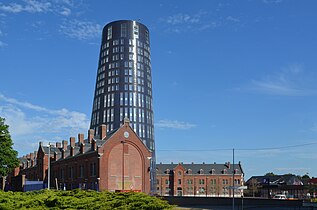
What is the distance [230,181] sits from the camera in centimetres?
14938

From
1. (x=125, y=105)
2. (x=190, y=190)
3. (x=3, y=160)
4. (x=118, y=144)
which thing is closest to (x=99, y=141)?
(x=118, y=144)

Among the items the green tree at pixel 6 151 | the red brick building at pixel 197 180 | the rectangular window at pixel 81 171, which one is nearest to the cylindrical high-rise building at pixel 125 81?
the red brick building at pixel 197 180

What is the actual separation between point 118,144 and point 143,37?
210 feet

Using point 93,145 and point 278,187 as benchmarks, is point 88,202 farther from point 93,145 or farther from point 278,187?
point 278,187

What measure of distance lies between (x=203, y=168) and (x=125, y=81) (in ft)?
157

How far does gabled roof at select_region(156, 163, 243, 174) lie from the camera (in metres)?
151

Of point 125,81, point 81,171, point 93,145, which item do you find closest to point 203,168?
point 125,81

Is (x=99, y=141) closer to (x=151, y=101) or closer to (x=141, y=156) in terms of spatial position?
(x=141, y=156)

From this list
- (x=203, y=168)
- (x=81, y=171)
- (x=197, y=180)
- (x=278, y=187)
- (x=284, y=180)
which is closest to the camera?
(x=81, y=171)

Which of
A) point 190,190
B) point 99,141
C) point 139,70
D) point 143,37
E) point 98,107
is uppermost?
point 143,37

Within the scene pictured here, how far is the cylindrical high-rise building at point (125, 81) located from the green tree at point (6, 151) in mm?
55783

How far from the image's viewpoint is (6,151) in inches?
2498

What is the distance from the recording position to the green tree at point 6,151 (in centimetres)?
6297

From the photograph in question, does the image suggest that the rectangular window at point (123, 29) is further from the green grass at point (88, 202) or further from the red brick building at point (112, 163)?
the green grass at point (88, 202)
